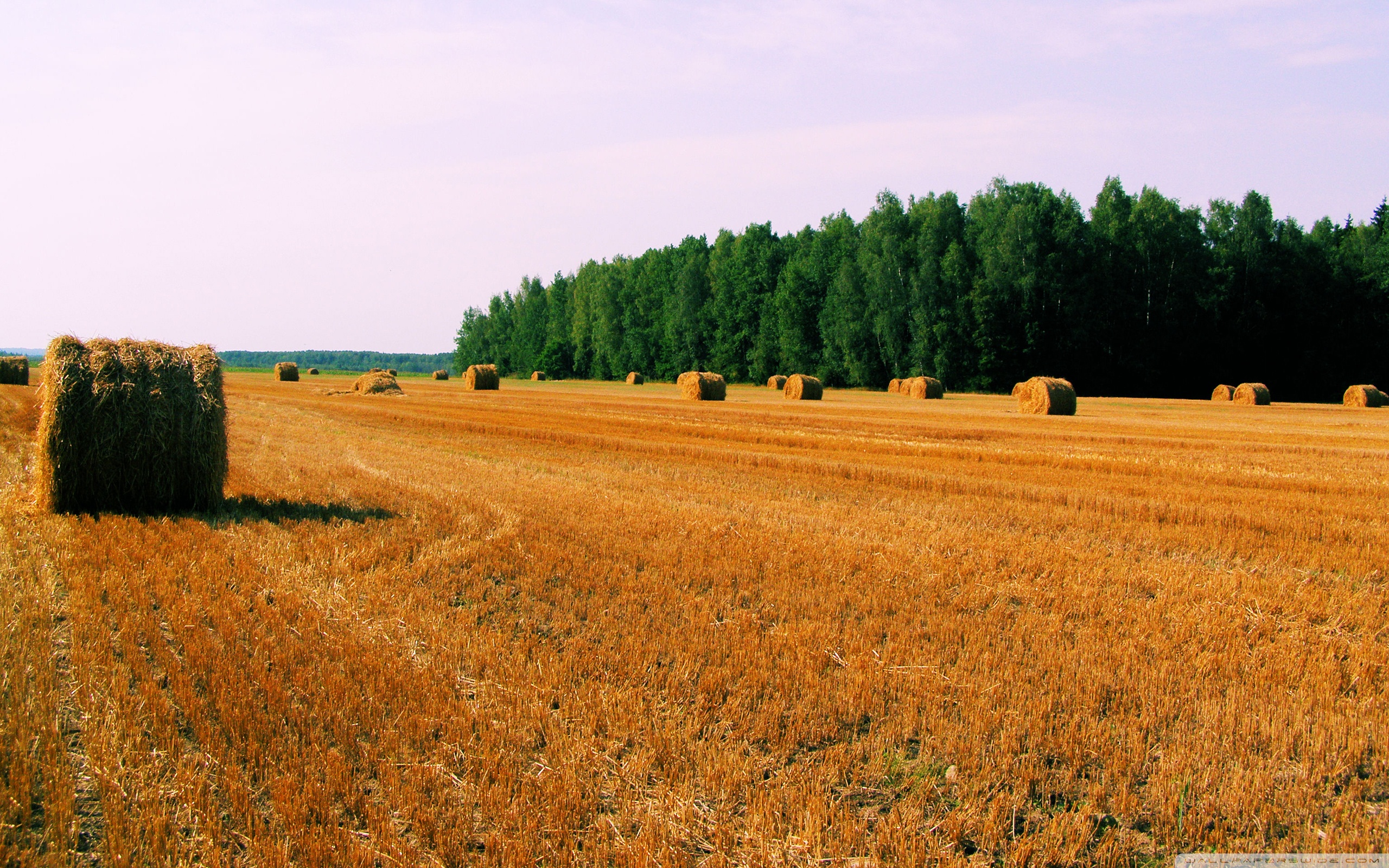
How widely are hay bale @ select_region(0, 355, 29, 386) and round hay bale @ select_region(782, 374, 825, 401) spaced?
34449mm

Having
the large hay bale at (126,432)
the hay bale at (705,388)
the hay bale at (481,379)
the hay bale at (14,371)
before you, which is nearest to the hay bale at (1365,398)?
the hay bale at (705,388)

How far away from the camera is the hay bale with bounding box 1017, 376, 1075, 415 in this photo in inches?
1202

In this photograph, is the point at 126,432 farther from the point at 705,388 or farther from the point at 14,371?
the point at 14,371

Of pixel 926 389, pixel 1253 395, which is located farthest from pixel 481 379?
pixel 1253 395

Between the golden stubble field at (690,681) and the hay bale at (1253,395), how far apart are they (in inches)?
1400

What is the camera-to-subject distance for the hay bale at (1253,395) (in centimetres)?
4097

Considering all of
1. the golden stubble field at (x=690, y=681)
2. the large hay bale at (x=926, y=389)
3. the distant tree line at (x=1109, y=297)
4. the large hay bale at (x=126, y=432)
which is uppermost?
the distant tree line at (x=1109, y=297)

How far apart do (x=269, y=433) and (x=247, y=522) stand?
457 inches

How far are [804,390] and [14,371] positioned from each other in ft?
120

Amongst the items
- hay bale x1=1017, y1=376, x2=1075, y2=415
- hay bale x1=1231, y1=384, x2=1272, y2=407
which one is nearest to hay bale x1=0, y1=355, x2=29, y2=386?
hay bale x1=1017, y1=376, x2=1075, y2=415

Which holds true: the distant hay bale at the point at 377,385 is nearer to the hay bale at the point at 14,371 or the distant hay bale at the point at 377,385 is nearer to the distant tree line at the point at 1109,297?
the hay bale at the point at 14,371

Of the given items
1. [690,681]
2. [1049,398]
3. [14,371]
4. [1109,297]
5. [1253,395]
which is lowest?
[690,681]

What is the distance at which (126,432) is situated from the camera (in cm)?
953

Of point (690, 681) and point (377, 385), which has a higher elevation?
point (377, 385)
